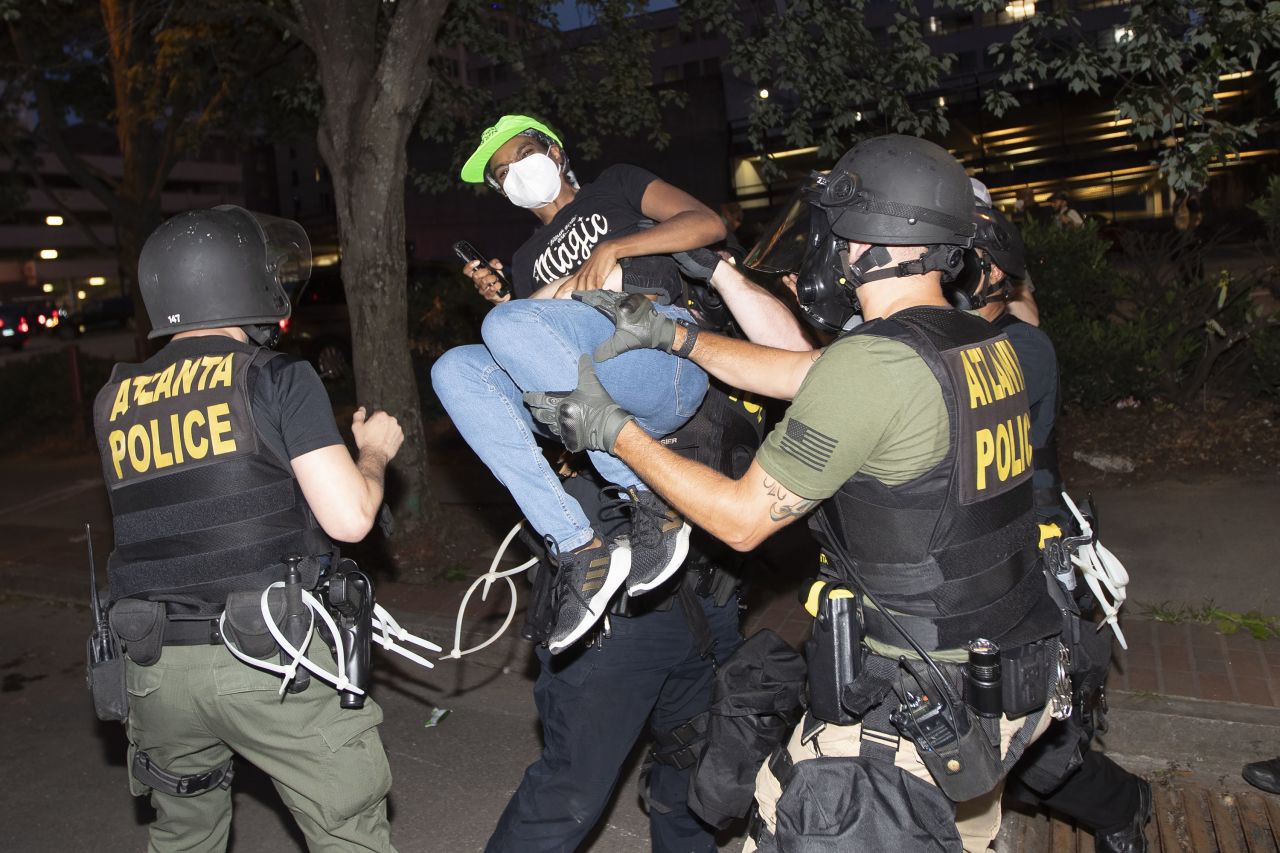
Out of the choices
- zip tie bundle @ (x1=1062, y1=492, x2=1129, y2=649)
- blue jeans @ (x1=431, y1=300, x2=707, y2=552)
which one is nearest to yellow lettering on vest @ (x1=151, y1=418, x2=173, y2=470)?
blue jeans @ (x1=431, y1=300, x2=707, y2=552)

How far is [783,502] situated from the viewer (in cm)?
231

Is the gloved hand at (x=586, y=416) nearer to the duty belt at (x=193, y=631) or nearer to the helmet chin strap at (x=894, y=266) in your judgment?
the helmet chin strap at (x=894, y=266)

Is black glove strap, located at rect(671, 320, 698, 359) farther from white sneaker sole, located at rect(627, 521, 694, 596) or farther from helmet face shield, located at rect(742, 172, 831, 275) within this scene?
white sneaker sole, located at rect(627, 521, 694, 596)

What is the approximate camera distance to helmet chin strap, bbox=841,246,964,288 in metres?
2.43

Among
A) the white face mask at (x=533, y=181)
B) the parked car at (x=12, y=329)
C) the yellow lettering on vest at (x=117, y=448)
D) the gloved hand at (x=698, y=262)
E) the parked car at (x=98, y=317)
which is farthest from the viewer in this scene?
the parked car at (x=98, y=317)

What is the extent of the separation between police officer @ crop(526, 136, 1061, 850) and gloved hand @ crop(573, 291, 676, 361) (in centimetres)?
18

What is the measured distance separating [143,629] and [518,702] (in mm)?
2783

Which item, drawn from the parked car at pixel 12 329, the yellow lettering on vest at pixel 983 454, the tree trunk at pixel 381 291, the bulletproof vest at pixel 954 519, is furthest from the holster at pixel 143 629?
the parked car at pixel 12 329

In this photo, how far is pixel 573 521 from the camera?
9.57ft

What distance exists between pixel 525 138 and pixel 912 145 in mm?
1404

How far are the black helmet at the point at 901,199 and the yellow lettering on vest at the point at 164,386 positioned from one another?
1.67 m

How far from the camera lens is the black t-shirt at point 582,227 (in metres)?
3.28

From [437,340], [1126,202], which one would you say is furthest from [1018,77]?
[1126,202]

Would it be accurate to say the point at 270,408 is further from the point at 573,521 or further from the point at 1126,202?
the point at 1126,202
